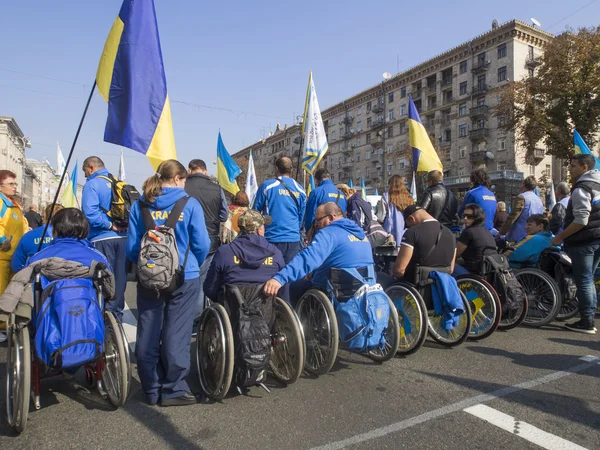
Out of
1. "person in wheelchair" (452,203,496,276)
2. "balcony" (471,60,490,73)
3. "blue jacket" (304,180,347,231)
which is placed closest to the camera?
"person in wheelchair" (452,203,496,276)

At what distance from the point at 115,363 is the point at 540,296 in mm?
5132

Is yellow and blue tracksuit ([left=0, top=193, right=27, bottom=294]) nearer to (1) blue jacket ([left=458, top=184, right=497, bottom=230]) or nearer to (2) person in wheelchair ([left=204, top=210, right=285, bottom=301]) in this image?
(2) person in wheelchair ([left=204, top=210, right=285, bottom=301])

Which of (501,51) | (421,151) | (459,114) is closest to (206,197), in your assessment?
(421,151)

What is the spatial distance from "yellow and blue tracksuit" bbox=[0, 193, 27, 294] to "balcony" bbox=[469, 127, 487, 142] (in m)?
44.5

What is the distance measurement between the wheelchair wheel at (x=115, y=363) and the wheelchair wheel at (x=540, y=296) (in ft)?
16.1

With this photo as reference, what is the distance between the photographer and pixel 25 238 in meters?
4.52

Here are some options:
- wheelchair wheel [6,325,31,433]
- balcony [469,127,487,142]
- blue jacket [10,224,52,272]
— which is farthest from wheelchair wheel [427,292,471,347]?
balcony [469,127,487,142]

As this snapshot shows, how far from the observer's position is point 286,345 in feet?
12.4

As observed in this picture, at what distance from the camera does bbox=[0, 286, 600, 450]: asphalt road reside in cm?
281

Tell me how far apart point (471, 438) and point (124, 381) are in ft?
7.63

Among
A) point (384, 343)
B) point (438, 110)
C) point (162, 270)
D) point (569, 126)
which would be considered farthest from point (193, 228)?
point (438, 110)

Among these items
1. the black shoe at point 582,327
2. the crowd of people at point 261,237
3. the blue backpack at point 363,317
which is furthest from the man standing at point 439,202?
the blue backpack at point 363,317

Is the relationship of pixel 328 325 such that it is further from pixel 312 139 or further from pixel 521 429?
pixel 312 139

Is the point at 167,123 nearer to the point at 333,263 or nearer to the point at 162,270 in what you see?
Answer: the point at 162,270
